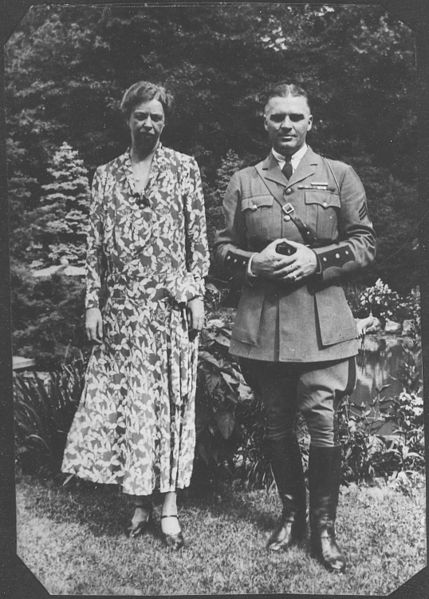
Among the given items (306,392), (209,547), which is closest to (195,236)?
(306,392)

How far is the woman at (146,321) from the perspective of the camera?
397 cm

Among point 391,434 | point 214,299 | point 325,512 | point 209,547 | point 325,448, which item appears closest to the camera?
point 325,448

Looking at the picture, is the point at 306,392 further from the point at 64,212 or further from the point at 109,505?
the point at 64,212

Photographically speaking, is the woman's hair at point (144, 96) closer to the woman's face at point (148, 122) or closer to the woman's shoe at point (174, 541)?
the woman's face at point (148, 122)

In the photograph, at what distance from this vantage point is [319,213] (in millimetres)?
3861

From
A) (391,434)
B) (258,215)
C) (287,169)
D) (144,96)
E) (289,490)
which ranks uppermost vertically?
(144,96)

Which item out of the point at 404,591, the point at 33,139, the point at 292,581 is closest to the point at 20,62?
the point at 33,139

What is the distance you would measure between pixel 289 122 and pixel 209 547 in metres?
2.46

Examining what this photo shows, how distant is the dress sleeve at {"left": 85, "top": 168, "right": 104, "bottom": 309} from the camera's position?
4.08m

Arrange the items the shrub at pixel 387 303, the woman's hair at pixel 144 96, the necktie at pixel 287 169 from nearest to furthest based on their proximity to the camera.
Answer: the necktie at pixel 287 169, the woman's hair at pixel 144 96, the shrub at pixel 387 303

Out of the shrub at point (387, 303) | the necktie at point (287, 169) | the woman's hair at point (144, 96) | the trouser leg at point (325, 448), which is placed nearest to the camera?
the trouser leg at point (325, 448)

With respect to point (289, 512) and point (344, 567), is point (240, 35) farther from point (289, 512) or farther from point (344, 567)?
point (344, 567)

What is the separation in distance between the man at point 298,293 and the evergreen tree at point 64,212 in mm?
881

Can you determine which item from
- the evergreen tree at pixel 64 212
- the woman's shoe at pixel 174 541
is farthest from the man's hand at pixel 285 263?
the woman's shoe at pixel 174 541
